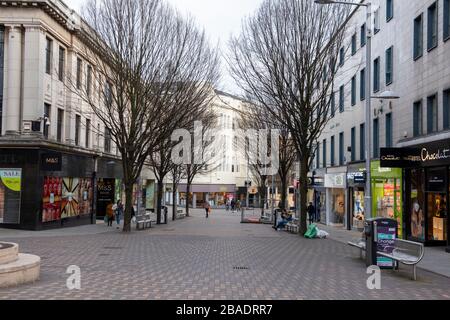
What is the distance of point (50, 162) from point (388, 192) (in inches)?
663

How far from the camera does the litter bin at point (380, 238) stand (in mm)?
14195

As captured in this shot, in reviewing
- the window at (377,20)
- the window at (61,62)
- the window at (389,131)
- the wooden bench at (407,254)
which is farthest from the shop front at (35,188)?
the wooden bench at (407,254)

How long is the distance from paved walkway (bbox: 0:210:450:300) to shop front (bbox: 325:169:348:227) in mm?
14974

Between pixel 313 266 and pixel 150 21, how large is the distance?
625 inches

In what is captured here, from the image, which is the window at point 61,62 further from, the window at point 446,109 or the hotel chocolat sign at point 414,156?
the window at point 446,109

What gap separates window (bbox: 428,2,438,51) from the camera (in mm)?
20983

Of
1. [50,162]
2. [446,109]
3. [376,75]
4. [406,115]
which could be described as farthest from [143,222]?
[446,109]

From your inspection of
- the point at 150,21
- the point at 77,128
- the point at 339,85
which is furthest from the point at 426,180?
the point at 77,128

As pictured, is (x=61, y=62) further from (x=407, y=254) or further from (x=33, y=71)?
(x=407, y=254)

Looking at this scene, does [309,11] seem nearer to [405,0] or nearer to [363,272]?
[405,0]

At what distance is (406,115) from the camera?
2373 centimetres

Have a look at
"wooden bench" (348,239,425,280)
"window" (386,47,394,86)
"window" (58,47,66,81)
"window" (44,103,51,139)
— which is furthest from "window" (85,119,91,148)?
"wooden bench" (348,239,425,280)

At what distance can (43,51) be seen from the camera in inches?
1125

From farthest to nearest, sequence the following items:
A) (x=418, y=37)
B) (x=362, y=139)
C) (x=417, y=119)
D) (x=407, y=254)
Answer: (x=362, y=139), (x=418, y=37), (x=417, y=119), (x=407, y=254)
